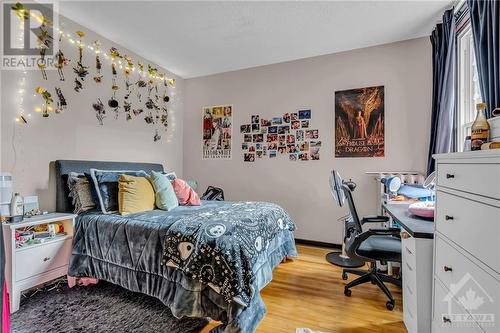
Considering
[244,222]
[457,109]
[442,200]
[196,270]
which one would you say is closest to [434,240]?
[442,200]

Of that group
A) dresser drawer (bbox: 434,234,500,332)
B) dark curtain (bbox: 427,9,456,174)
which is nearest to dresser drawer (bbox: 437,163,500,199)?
dresser drawer (bbox: 434,234,500,332)

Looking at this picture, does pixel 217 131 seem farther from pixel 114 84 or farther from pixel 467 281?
Answer: pixel 467 281

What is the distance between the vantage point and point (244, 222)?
2006 millimetres

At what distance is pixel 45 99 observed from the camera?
8.29 feet

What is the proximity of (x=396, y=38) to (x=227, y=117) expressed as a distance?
2.64 m

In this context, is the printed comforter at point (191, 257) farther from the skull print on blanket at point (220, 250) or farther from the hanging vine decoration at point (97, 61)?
the hanging vine decoration at point (97, 61)

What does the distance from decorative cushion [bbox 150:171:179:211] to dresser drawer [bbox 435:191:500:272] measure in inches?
89.1

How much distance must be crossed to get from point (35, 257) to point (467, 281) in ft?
9.71

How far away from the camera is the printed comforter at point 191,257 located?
1634 mm

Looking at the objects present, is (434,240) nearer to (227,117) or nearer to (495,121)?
(495,121)

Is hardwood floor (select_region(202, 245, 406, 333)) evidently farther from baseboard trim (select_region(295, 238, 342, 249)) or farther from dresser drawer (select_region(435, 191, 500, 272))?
dresser drawer (select_region(435, 191, 500, 272))

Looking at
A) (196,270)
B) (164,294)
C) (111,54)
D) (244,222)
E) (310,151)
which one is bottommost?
(164,294)

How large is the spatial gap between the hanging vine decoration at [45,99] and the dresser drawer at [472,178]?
342cm

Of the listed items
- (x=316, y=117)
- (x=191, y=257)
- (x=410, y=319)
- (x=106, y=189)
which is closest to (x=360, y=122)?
(x=316, y=117)
